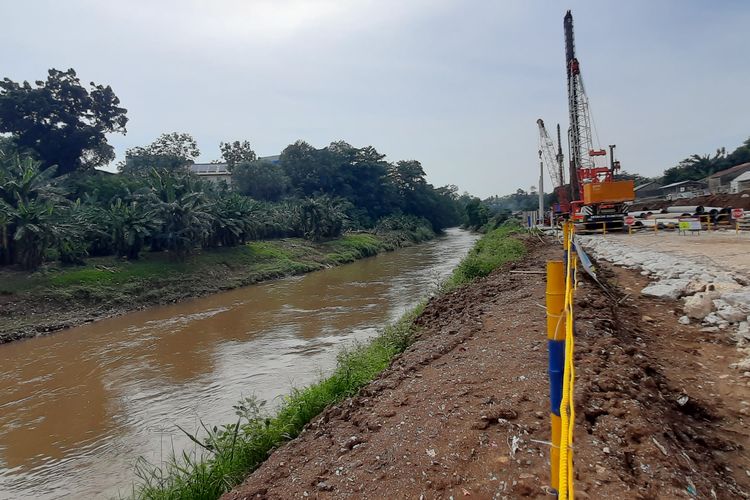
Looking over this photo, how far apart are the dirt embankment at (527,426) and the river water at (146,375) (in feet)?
12.0

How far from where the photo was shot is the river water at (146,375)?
6.84 metres

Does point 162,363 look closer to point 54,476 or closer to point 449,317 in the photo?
point 54,476

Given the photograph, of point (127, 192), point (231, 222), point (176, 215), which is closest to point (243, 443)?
point (176, 215)

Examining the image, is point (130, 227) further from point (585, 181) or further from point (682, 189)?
point (682, 189)

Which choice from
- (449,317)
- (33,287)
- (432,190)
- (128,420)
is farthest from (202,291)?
(432,190)

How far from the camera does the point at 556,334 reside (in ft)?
6.57

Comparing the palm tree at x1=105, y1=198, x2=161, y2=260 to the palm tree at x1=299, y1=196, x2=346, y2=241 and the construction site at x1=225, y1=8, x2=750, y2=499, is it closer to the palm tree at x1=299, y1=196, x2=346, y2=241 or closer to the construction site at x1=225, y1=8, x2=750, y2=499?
the palm tree at x1=299, y1=196, x2=346, y2=241

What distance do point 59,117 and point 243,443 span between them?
39346 mm

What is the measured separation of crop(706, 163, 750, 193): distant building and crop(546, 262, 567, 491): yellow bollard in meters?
50.7

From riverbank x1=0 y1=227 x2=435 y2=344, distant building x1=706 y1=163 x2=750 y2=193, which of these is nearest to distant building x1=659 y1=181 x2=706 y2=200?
distant building x1=706 y1=163 x2=750 y2=193

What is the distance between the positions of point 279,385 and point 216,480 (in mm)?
4626

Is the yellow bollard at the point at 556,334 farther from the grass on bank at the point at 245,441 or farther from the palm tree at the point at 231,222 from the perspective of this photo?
the palm tree at the point at 231,222

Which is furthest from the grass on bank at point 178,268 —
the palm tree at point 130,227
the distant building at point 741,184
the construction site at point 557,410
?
the distant building at point 741,184

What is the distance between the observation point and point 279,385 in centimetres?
902
